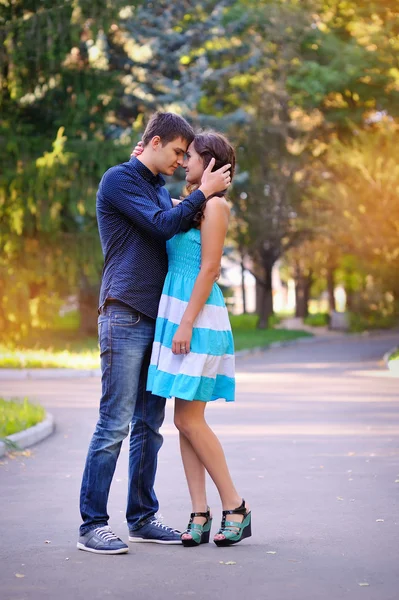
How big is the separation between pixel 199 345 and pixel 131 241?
0.66 meters

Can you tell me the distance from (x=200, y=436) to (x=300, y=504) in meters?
1.67

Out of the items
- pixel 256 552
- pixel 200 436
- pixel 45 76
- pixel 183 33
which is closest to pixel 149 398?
pixel 200 436

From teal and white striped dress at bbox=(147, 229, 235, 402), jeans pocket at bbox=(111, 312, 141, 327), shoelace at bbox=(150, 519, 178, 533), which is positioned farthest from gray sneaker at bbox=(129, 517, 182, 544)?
jeans pocket at bbox=(111, 312, 141, 327)

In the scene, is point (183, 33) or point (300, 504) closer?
point (300, 504)

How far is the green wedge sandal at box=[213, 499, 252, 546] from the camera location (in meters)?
6.36

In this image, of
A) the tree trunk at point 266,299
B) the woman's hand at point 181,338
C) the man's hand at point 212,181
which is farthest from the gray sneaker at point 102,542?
the tree trunk at point 266,299

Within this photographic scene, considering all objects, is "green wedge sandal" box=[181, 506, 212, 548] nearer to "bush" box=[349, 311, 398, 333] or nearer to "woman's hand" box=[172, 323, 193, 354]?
"woman's hand" box=[172, 323, 193, 354]

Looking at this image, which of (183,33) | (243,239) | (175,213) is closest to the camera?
(175,213)

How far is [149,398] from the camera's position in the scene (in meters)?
6.59

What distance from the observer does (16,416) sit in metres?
12.4

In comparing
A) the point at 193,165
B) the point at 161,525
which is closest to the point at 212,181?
the point at 193,165

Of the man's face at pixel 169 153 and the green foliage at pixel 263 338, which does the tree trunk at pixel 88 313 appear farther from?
the man's face at pixel 169 153

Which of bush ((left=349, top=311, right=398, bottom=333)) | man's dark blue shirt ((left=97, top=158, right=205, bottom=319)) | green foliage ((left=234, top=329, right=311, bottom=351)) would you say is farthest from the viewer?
bush ((left=349, top=311, right=398, bottom=333))

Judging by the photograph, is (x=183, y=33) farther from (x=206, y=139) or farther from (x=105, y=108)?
(x=206, y=139)
